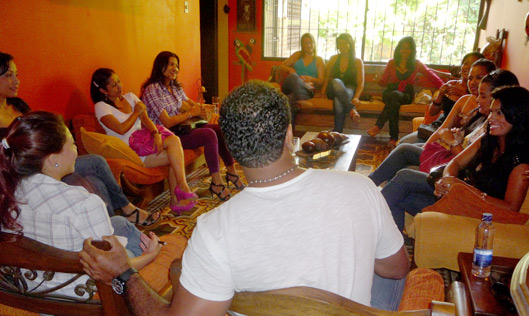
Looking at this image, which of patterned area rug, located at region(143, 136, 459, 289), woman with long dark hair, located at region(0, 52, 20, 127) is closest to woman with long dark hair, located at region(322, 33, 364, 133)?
patterned area rug, located at region(143, 136, 459, 289)

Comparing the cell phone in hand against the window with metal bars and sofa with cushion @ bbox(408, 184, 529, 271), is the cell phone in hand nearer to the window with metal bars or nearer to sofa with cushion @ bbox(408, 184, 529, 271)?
sofa with cushion @ bbox(408, 184, 529, 271)

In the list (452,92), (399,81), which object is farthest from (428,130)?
(399,81)

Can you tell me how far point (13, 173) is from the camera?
4.59 ft

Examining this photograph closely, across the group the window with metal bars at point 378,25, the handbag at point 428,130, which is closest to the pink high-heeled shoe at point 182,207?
the handbag at point 428,130

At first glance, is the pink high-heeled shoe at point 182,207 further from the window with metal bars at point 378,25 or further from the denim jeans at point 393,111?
the window with metal bars at point 378,25

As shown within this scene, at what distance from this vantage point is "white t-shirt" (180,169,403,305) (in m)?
0.86

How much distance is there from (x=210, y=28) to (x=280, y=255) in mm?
6680

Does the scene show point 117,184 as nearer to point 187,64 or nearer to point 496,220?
point 496,220

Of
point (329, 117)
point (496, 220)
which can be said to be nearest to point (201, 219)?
point (496, 220)

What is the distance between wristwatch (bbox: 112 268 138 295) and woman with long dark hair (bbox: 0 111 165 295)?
35 cm

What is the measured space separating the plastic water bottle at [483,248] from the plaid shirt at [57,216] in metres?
1.32

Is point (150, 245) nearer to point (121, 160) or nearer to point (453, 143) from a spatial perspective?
point (121, 160)

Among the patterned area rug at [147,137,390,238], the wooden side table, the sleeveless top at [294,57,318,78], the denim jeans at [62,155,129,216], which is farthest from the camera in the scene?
the sleeveless top at [294,57,318,78]

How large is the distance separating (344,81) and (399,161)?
2.60 metres
